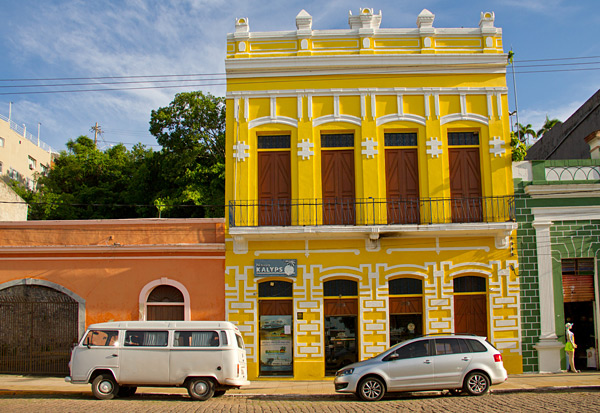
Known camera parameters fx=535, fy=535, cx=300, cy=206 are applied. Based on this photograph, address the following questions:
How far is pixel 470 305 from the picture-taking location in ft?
54.1

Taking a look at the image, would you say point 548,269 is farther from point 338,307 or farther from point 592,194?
point 338,307

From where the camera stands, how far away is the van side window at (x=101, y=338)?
1325 cm

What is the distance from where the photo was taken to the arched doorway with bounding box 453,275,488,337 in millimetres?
16391

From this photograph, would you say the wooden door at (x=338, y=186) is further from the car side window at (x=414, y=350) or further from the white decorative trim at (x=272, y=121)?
the car side window at (x=414, y=350)

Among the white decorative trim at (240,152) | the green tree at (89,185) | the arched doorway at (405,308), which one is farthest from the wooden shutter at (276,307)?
the green tree at (89,185)

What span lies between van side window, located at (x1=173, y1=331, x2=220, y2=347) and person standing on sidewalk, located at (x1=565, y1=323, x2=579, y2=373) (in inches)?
400

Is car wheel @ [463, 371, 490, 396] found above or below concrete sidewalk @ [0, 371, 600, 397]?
above

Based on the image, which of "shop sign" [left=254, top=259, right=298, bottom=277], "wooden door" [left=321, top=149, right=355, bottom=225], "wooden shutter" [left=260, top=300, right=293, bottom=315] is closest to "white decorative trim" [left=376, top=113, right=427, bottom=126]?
"wooden door" [left=321, top=149, right=355, bottom=225]

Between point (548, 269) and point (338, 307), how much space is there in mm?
6547

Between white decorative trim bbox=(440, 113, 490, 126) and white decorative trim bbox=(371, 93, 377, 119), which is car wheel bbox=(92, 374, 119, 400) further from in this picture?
white decorative trim bbox=(440, 113, 490, 126)

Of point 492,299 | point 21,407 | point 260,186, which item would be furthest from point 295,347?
point 21,407

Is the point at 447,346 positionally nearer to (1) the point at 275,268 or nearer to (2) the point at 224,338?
(2) the point at 224,338

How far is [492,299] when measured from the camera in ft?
53.5

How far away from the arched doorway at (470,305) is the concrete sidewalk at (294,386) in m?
1.72
